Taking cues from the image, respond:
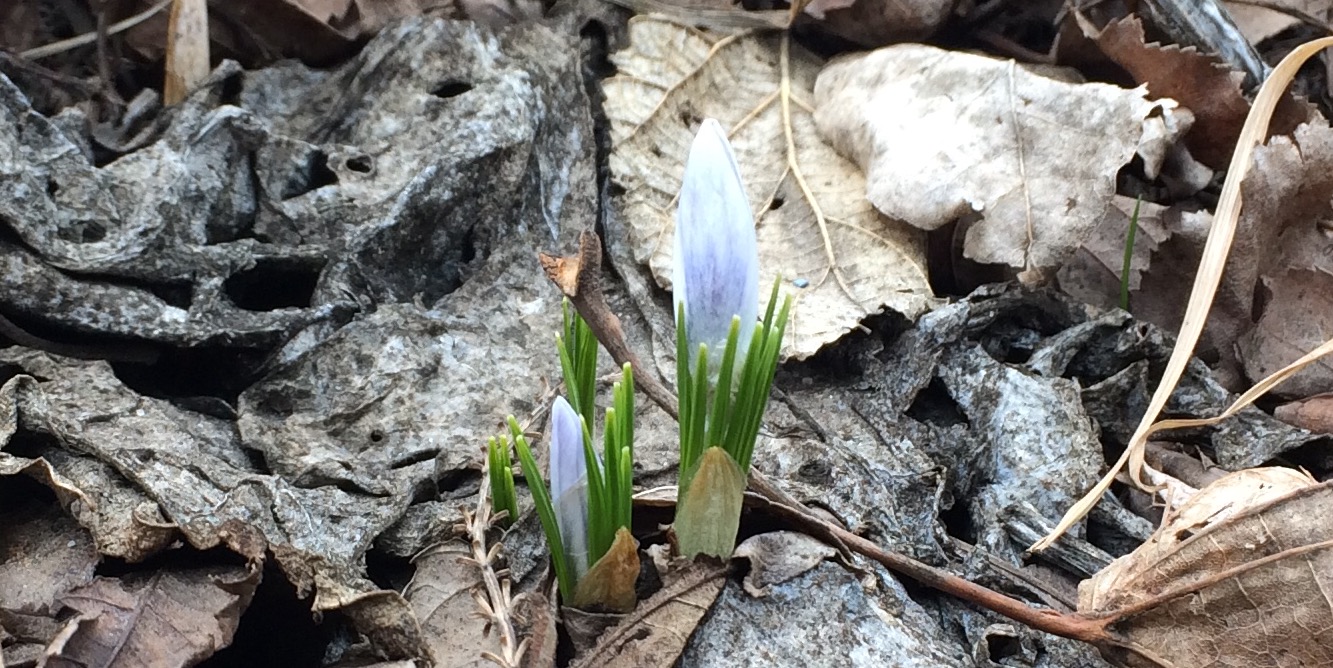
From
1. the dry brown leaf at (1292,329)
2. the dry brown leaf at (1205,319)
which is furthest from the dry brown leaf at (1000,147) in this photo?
the dry brown leaf at (1292,329)

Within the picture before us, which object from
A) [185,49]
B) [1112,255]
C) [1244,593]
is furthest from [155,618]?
[1112,255]

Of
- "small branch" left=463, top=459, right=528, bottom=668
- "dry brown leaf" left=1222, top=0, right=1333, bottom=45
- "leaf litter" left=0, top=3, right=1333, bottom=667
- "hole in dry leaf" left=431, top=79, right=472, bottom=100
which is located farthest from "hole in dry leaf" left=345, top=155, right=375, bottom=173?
"dry brown leaf" left=1222, top=0, right=1333, bottom=45

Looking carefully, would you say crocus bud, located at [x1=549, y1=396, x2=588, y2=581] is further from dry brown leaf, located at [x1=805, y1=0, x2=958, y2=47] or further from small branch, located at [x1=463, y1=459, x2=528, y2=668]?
dry brown leaf, located at [x1=805, y1=0, x2=958, y2=47]

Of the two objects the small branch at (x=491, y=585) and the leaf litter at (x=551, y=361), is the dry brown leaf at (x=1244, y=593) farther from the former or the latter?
the small branch at (x=491, y=585)

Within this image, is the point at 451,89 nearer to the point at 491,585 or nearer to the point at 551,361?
the point at 551,361

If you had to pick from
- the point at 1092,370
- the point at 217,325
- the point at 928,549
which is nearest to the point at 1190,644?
the point at 928,549
